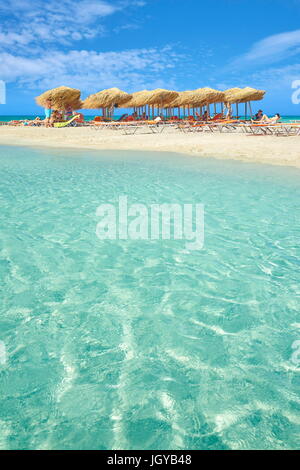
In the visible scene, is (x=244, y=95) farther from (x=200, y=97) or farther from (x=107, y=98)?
(x=107, y=98)

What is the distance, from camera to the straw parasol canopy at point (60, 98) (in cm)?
2951

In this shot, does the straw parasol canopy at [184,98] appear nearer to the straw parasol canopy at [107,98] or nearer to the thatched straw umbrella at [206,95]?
the thatched straw umbrella at [206,95]

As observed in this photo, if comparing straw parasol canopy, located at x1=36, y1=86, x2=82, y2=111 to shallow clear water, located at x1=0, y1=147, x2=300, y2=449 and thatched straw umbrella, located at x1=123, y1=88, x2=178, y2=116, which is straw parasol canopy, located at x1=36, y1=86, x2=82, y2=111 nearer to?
thatched straw umbrella, located at x1=123, y1=88, x2=178, y2=116

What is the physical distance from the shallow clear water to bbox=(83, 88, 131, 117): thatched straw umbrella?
2616 centimetres

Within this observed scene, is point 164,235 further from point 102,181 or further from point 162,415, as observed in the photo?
point 102,181

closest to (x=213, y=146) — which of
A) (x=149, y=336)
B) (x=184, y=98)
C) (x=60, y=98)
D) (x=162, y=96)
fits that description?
(x=149, y=336)

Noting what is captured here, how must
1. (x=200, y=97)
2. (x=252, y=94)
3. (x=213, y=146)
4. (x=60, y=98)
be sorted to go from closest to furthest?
1. (x=213, y=146)
2. (x=200, y=97)
3. (x=252, y=94)
4. (x=60, y=98)

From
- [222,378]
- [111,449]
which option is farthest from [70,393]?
[222,378]

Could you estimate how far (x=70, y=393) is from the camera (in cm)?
218

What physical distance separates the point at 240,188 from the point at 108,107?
2593 cm

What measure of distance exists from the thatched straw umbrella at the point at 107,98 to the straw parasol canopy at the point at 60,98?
4.80 feet

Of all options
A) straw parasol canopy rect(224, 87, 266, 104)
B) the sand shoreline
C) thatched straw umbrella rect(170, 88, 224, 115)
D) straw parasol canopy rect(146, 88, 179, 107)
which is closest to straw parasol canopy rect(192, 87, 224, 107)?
thatched straw umbrella rect(170, 88, 224, 115)

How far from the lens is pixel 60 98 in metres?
30.2

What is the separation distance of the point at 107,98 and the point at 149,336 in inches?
1176
